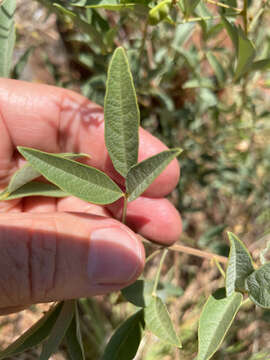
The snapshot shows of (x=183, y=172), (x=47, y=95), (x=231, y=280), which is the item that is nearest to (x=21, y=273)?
(x=231, y=280)

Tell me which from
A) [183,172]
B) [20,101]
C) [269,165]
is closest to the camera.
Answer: [20,101]

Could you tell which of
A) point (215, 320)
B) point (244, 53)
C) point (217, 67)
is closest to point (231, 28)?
point (244, 53)

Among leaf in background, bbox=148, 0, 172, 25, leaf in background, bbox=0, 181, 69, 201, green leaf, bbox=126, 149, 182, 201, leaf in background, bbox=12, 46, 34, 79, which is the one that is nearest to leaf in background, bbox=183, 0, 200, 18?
leaf in background, bbox=148, 0, 172, 25

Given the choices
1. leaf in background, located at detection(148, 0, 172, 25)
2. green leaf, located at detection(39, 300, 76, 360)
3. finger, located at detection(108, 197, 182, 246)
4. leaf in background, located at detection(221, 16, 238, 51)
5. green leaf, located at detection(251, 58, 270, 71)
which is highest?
leaf in background, located at detection(148, 0, 172, 25)

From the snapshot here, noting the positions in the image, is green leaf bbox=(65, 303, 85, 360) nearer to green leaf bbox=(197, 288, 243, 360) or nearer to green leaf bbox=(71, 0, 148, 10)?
green leaf bbox=(197, 288, 243, 360)

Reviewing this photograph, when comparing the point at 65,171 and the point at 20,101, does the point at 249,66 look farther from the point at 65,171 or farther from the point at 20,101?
the point at 20,101

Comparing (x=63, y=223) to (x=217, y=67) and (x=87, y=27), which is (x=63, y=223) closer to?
(x=87, y=27)
